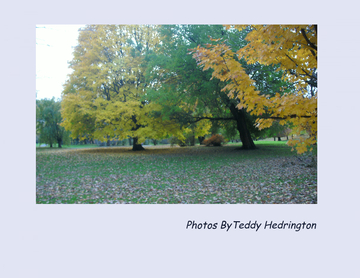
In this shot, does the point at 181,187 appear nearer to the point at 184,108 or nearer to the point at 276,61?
the point at 276,61

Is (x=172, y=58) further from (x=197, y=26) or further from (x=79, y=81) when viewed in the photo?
(x=79, y=81)

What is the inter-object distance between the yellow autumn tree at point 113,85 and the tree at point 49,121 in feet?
18.4

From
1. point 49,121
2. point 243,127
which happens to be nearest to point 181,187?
point 243,127

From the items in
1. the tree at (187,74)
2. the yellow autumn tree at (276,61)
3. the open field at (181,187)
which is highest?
the tree at (187,74)

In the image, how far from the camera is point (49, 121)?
21.8 m

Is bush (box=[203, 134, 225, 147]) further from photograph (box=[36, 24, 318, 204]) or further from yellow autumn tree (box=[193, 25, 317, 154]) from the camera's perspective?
yellow autumn tree (box=[193, 25, 317, 154])

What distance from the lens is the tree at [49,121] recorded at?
21.5 meters

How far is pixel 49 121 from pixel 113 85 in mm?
9366

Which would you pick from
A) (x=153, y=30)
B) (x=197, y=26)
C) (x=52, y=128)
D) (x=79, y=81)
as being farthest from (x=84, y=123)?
(x=197, y=26)

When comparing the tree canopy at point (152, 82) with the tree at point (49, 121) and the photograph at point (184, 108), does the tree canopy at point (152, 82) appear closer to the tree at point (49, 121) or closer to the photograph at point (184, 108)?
the photograph at point (184, 108)

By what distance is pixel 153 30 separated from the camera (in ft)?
56.6

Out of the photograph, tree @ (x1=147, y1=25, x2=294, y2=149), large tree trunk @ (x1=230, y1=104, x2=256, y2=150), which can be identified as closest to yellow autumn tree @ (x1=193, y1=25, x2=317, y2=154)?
the photograph

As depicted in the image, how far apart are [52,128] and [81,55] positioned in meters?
8.82

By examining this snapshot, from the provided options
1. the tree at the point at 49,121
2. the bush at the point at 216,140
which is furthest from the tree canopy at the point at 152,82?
the tree at the point at 49,121
